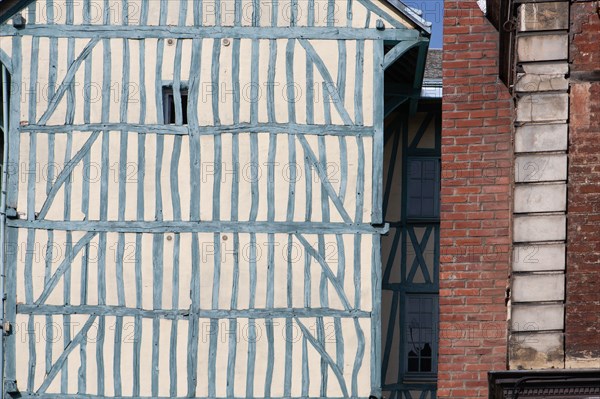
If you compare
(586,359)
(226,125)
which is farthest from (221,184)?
(586,359)

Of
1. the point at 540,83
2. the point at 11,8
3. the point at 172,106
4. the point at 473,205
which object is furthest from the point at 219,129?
the point at 540,83

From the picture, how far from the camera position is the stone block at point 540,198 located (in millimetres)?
14156

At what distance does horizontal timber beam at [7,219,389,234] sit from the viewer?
16.5 meters

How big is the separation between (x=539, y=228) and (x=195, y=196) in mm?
4190

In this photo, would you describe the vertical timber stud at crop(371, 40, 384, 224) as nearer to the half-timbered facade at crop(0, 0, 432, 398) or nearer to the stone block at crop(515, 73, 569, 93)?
the half-timbered facade at crop(0, 0, 432, 398)

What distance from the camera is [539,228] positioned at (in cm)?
1420

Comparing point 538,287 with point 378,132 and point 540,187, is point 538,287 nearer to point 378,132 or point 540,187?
point 540,187

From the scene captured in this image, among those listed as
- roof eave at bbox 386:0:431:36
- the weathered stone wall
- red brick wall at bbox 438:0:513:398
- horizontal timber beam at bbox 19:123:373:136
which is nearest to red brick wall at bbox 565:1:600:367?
the weathered stone wall

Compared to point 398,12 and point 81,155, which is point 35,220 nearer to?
point 81,155

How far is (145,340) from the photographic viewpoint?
16.4 metres

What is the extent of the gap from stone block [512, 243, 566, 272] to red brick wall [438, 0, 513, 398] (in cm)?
96

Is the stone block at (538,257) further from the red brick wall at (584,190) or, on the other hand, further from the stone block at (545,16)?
the stone block at (545,16)

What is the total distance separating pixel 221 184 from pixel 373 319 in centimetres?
223

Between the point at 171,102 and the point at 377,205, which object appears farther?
the point at 171,102
